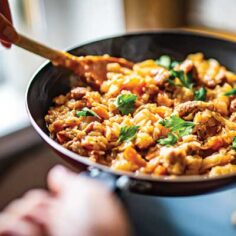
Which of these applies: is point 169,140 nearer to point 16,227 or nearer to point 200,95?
point 200,95

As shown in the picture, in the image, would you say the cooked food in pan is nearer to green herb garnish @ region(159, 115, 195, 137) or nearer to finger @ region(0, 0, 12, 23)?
green herb garnish @ region(159, 115, 195, 137)

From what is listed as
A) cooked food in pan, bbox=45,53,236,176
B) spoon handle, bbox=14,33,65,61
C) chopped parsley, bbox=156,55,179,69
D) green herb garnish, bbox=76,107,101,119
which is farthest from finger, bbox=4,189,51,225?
chopped parsley, bbox=156,55,179,69

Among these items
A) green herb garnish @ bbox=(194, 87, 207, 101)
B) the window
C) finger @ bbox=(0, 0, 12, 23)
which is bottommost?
the window

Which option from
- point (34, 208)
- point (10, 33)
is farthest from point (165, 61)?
point (34, 208)

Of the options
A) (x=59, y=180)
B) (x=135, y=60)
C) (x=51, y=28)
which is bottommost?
(x=51, y=28)

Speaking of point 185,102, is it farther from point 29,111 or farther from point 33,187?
point 33,187

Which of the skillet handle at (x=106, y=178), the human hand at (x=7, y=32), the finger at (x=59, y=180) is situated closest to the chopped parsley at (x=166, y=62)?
the human hand at (x=7, y=32)
